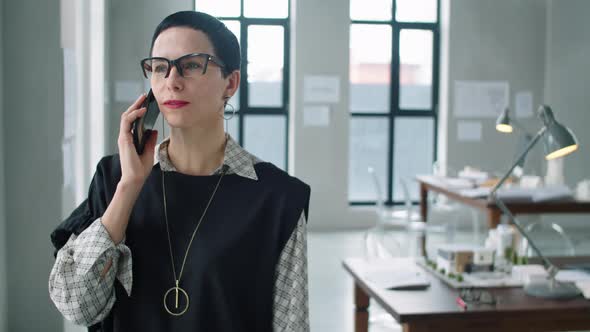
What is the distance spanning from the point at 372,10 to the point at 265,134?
193 cm

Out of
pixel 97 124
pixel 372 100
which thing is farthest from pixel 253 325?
pixel 372 100

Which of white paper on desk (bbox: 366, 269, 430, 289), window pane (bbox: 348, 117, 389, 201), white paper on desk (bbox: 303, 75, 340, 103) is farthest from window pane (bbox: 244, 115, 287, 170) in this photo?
white paper on desk (bbox: 366, 269, 430, 289)

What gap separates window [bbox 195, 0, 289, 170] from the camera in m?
7.97

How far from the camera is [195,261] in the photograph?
1422 mm

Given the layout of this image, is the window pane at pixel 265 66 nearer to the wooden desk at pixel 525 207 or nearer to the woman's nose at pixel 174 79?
the wooden desk at pixel 525 207

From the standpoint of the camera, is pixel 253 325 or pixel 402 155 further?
pixel 402 155

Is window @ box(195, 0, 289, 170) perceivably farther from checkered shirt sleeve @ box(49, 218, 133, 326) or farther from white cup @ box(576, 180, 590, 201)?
checkered shirt sleeve @ box(49, 218, 133, 326)

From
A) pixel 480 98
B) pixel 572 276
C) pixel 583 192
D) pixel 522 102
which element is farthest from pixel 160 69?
pixel 522 102

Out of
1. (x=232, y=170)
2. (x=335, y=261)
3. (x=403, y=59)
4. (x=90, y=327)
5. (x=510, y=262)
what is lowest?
(x=335, y=261)

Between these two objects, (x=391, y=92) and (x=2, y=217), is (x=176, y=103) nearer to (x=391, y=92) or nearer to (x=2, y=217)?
(x=2, y=217)

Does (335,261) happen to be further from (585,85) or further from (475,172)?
(585,85)

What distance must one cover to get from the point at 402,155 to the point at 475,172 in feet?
7.13

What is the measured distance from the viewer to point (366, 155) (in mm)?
8391

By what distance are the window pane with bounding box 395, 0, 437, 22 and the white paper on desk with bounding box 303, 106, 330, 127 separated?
1.48m
